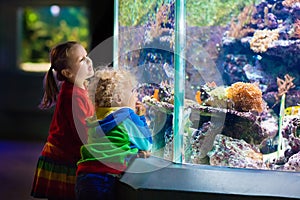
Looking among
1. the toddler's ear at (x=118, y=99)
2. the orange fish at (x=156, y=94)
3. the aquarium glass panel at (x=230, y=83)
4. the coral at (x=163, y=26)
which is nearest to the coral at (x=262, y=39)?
the aquarium glass panel at (x=230, y=83)

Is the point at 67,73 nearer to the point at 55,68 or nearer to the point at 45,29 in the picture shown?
the point at 55,68

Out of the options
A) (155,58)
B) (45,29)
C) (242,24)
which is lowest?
(155,58)

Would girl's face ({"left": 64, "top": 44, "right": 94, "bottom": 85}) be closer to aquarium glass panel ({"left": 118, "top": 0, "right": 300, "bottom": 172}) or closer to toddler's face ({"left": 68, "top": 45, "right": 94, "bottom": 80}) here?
toddler's face ({"left": 68, "top": 45, "right": 94, "bottom": 80})

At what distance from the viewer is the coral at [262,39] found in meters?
3.54

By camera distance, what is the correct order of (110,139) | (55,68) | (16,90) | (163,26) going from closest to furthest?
(110,139)
(163,26)
(55,68)
(16,90)

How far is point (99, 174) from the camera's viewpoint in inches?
128

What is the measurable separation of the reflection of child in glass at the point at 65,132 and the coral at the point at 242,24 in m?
0.93

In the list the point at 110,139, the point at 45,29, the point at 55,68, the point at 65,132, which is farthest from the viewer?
the point at 45,29

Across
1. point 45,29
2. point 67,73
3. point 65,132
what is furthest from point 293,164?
point 45,29

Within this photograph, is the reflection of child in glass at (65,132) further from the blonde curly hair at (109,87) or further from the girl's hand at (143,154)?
the girl's hand at (143,154)

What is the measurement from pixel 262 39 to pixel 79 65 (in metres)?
1.15

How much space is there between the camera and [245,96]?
343 cm

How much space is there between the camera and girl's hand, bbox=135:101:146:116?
357cm

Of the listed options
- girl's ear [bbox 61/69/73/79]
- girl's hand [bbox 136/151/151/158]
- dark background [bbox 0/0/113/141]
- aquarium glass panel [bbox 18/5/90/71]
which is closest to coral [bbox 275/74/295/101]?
girl's hand [bbox 136/151/151/158]
